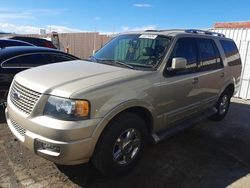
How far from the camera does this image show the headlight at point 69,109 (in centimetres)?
304

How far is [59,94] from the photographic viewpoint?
3094mm

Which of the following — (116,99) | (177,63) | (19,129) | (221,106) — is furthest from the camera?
(221,106)

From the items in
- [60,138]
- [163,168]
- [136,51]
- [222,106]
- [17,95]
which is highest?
[136,51]

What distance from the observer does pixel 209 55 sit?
538 cm

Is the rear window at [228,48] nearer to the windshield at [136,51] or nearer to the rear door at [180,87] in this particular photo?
the rear door at [180,87]

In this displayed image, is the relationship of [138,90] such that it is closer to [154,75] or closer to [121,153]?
[154,75]

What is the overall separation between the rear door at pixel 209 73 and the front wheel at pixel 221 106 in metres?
0.43

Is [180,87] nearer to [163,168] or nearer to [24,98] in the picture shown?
[163,168]

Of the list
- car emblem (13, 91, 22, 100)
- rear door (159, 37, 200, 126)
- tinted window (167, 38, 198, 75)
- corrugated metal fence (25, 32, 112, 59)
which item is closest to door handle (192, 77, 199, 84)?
rear door (159, 37, 200, 126)

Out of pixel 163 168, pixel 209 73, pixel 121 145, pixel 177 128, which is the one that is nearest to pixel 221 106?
pixel 209 73

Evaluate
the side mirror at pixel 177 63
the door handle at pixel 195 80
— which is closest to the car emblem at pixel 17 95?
the side mirror at pixel 177 63

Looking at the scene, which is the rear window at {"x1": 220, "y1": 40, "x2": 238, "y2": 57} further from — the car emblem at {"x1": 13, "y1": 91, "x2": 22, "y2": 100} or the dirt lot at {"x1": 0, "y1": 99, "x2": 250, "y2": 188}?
the car emblem at {"x1": 13, "y1": 91, "x2": 22, "y2": 100}

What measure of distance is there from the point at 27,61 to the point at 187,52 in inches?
135

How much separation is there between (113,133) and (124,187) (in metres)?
0.73
